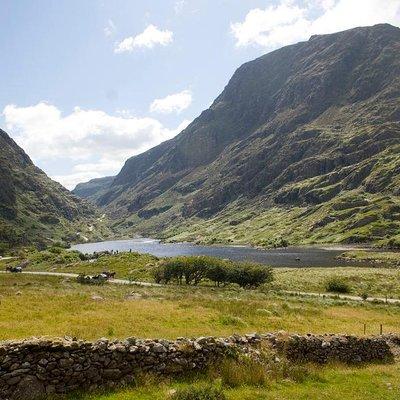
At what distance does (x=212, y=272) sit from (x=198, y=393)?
8322 cm

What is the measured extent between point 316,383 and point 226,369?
14.5ft

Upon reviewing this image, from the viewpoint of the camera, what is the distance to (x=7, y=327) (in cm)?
2791

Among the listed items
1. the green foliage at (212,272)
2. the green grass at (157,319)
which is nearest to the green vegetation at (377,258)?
the green foliage at (212,272)

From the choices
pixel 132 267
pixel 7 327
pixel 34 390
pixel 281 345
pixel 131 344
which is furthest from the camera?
pixel 132 267

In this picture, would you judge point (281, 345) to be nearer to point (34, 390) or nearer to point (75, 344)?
point (75, 344)

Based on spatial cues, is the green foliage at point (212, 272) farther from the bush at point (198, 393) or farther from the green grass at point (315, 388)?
the bush at point (198, 393)

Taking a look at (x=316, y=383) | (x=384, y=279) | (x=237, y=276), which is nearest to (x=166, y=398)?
(x=316, y=383)

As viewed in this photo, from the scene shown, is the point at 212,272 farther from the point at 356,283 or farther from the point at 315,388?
the point at 315,388

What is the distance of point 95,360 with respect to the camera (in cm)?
1612

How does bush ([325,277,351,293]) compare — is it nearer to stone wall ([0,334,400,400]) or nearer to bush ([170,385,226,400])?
stone wall ([0,334,400,400])

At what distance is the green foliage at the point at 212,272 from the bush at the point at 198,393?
8035 centimetres

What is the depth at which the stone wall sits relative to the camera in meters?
14.9

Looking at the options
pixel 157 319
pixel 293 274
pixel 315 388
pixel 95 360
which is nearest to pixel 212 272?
pixel 293 274

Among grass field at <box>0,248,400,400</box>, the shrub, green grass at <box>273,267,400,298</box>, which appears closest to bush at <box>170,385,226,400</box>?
grass field at <box>0,248,400,400</box>
